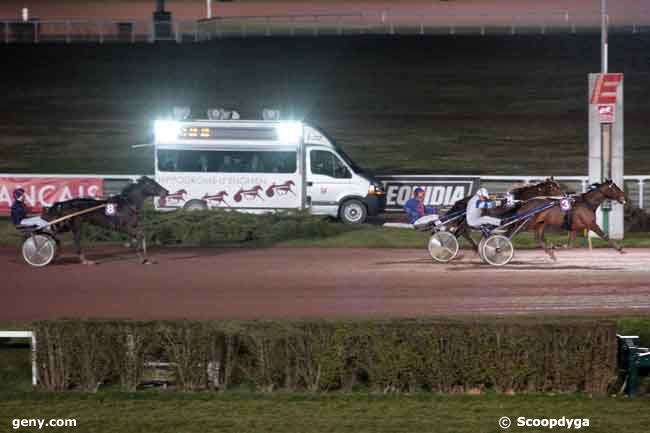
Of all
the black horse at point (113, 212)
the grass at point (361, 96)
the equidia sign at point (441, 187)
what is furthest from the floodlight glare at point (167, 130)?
the grass at point (361, 96)

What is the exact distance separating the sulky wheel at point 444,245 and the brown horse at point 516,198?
0.16 meters

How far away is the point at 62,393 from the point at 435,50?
38.9m

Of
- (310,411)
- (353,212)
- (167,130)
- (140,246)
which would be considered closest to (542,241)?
(140,246)

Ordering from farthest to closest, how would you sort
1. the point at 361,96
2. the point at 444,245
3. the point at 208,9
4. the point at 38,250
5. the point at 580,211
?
the point at 208,9, the point at 361,96, the point at 38,250, the point at 444,245, the point at 580,211

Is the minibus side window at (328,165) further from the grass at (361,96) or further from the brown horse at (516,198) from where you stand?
the grass at (361,96)

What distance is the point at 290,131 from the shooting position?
79.0 feet

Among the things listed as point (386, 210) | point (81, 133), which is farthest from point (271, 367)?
point (81, 133)

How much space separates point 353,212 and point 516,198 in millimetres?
6492

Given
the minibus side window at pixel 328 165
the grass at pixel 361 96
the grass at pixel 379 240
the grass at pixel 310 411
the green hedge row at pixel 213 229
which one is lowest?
the grass at pixel 310 411

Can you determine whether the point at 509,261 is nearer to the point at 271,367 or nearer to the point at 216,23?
the point at 271,367

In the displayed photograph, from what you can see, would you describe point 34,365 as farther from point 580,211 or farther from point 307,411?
point 580,211

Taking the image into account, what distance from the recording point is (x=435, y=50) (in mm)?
47281

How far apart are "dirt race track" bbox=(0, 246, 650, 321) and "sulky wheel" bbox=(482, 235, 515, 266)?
22 cm

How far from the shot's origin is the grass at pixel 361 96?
117ft
